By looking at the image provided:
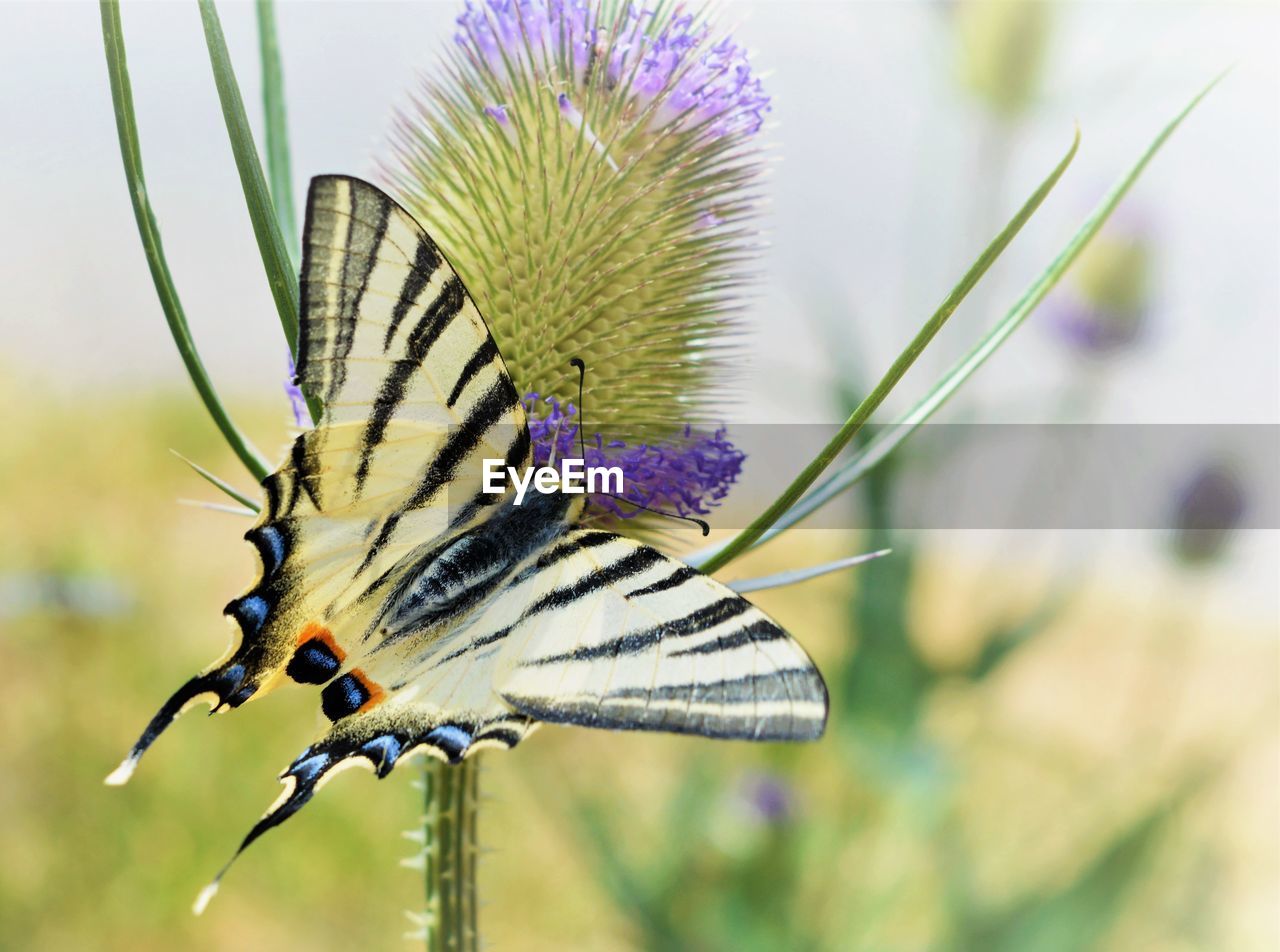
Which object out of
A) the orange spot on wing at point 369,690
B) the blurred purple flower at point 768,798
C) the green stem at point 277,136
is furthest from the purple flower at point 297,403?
the blurred purple flower at point 768,798

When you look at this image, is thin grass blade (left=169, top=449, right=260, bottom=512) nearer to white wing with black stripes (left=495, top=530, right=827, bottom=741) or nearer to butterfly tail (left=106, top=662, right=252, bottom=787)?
butterfly tail (left=106, top=662, right=252, bottom=787)

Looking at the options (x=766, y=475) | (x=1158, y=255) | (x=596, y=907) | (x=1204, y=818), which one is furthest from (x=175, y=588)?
(x=1204, y=818)

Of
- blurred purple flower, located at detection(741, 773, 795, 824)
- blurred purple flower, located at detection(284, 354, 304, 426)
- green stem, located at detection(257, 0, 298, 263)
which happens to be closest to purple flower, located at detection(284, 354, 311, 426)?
blurred purple flower, located at detection(284, 354, 304, 426)

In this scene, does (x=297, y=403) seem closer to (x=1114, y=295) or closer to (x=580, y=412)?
(x=580, y=412)

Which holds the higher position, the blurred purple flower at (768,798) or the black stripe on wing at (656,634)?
the black stripe on wing at (656,634)

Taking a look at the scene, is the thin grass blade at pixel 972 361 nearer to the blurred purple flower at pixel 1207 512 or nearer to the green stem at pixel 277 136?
the green stem at pixel 277 136

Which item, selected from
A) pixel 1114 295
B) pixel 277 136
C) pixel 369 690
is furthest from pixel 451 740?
pixel 1114 295
